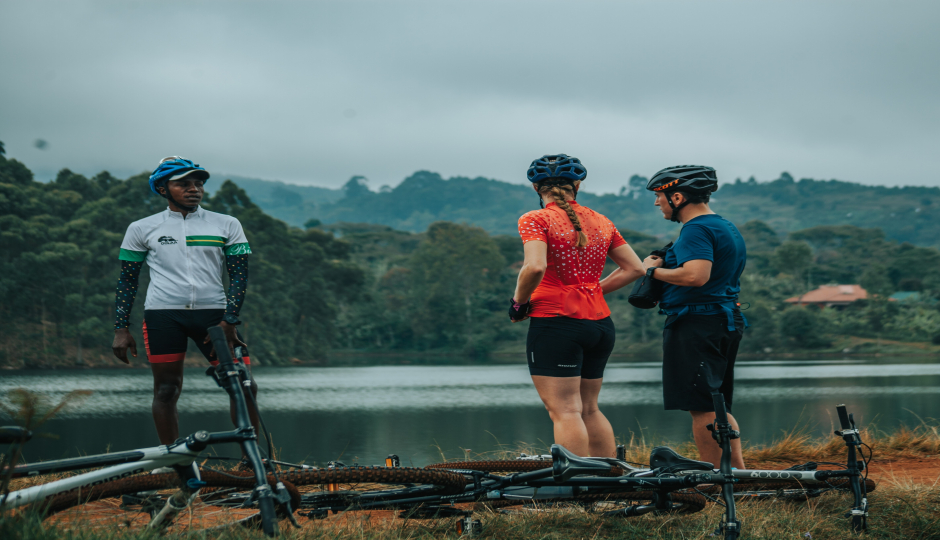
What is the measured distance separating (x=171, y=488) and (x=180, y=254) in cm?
159

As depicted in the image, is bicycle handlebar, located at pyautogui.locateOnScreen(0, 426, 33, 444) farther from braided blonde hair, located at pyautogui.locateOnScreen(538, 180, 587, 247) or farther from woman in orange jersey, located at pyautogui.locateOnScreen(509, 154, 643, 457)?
braided blonde hair, located at pyautogui.locateOnScreen(538, 180, 587, 247)

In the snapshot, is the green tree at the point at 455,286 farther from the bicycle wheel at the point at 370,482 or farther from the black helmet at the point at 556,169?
the bicycle wheel at the point at 370,482

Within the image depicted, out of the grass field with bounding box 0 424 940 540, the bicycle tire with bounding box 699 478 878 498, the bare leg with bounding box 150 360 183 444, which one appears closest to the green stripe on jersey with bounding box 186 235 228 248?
the bare leg with bounding box 150 360 183 444

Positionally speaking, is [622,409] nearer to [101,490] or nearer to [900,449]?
[900,449]

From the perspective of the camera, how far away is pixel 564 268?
3.28 metres

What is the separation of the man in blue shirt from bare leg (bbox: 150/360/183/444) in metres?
2.31

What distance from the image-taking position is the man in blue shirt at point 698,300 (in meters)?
3.21

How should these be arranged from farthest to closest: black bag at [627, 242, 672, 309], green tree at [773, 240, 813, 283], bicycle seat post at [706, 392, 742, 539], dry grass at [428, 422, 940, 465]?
1. green tree at [773, 240, 813, 283]
2. dry grass at [428, 422, 940, 465]
3. black bag at [627, 242, 672, 309]
4. bicycle seat post at [706, 392, 742, 539]

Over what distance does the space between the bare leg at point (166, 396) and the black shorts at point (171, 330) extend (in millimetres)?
40

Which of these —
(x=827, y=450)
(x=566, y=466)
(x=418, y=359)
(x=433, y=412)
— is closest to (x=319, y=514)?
(x=566, y=466)

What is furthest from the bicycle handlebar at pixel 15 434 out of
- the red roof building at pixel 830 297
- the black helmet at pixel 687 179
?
the red roof building at pixel 830 297

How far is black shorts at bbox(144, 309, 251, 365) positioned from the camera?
3.59m

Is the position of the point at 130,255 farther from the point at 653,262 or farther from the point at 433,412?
the point at 433,412

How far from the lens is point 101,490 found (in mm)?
2217
